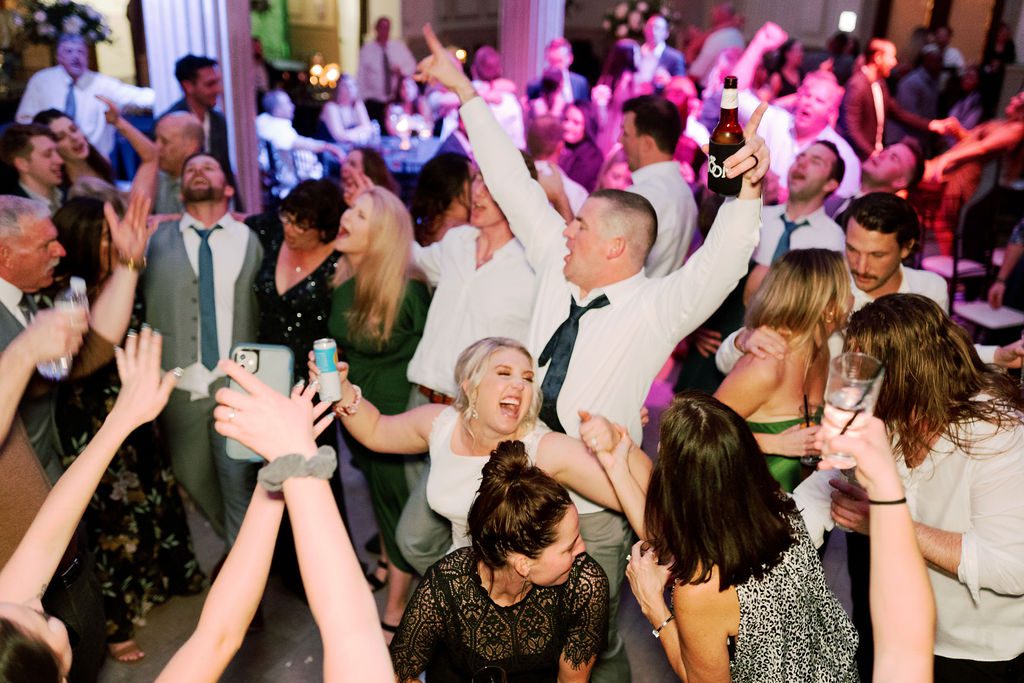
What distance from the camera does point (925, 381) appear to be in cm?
179

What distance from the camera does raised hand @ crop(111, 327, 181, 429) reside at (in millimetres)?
1344

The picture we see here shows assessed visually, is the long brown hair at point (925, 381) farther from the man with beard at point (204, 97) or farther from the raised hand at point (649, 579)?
the man with beard at point (204, 97)

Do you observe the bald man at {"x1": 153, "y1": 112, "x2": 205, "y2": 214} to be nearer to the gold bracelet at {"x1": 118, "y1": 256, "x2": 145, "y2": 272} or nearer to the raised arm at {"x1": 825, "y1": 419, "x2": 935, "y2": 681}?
the gold bracelet at {"x1": 118, "y1": 256, "x2": 145, "y2": 272}

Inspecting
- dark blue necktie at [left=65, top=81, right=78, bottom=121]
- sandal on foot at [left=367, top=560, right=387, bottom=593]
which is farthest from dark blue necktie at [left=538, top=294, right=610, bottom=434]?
dark blue necktie at [left=65, top=81, right=78, bottom=121]

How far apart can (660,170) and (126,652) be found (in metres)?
2.75

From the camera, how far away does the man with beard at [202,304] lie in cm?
295

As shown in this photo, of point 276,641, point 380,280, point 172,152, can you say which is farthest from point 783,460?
point 172,152

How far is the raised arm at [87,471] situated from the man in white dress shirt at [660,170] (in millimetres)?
2638

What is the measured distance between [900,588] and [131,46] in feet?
33.3

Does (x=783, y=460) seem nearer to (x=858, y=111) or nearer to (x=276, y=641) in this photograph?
(x=276, y=641)

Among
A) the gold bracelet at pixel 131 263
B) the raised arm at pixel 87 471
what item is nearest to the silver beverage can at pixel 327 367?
the raised arm at pixel 87 471

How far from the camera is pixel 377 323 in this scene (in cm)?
294

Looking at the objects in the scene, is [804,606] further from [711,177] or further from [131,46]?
[131,46]

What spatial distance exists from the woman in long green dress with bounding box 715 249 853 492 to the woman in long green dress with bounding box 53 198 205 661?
1.88 m
